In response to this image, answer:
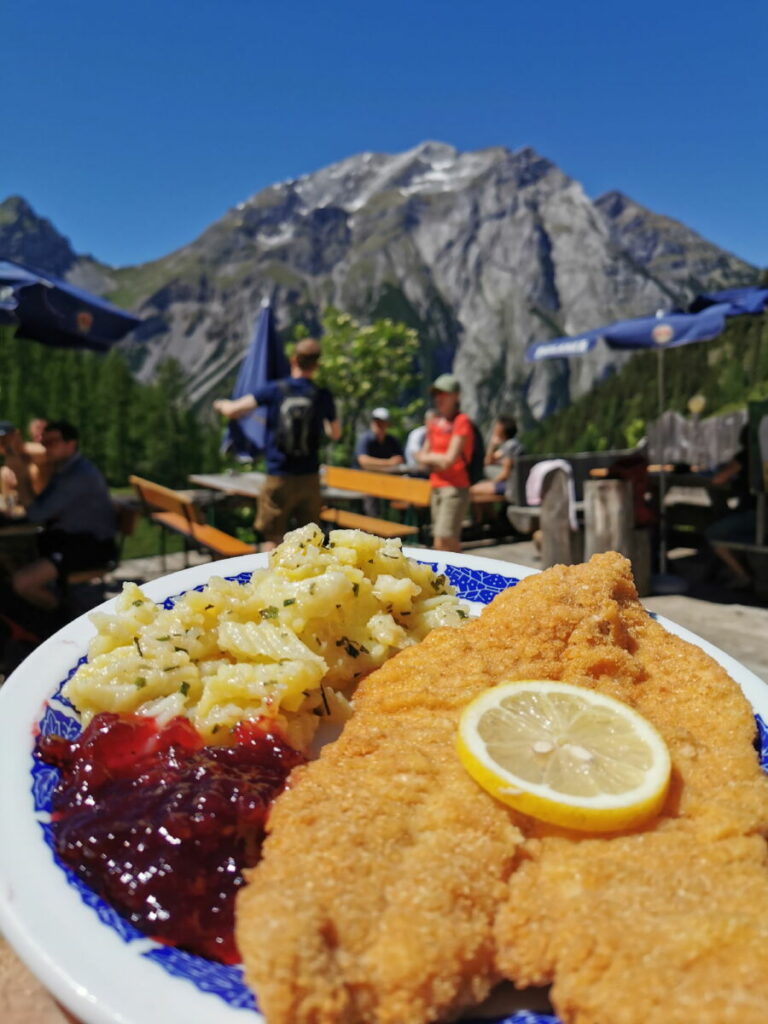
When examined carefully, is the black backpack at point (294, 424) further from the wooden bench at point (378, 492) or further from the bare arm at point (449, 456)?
the bare arm at point (449, 456)

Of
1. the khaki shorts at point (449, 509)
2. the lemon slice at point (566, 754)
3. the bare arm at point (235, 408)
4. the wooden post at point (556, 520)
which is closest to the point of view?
the lemon slice at point (566, 754)

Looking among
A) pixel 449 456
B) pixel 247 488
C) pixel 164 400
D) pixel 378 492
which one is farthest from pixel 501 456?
pixel 164 400

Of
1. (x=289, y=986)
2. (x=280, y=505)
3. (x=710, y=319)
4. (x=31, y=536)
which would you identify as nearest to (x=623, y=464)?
(x=710, y=319)

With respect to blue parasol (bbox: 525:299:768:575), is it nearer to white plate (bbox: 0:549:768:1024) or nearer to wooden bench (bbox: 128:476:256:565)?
wooden bench (bbox: 128:476:256:565)

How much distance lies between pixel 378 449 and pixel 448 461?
14.2 ft

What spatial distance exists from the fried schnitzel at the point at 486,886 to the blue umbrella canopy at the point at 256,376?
913 centimetres

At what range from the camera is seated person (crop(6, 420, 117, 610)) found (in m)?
6.27

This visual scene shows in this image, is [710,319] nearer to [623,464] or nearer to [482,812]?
[623,464]

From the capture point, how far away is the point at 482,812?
5.02 ft

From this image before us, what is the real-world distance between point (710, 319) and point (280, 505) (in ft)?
18.9

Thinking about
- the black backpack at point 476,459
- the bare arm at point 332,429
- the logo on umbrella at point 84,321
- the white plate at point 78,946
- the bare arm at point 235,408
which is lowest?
the white plate at point 78,946

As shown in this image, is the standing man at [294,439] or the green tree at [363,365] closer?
the standing man at [294,439]

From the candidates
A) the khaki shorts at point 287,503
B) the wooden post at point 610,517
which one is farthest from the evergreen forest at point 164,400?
the khaki shorts at point 287,503

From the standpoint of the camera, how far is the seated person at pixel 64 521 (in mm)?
6270
